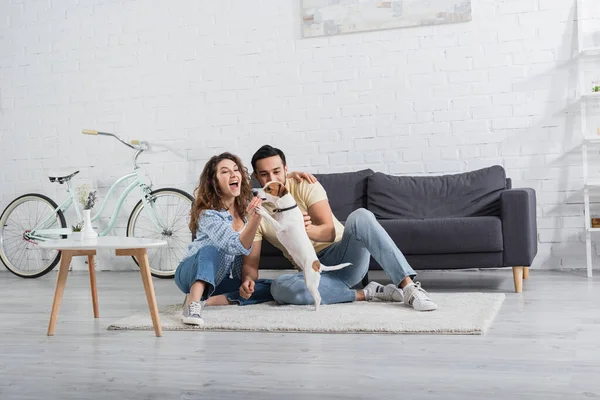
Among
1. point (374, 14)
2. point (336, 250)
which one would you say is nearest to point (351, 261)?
point (336, 250)

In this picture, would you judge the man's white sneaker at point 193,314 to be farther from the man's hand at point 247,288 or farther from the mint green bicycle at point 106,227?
the mint green bicycle at point 106,227

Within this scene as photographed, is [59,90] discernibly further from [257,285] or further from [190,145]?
[257,285]

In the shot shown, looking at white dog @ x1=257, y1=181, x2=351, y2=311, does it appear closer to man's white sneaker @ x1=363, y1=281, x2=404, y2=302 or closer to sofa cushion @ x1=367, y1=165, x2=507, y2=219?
man's white sneaker @ x1=363, y1=281, x2=404, y2=302

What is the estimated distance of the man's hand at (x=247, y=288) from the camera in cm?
322

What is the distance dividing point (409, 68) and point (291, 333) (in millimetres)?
2713

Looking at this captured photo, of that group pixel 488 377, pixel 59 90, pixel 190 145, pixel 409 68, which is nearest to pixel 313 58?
pixel 409 68

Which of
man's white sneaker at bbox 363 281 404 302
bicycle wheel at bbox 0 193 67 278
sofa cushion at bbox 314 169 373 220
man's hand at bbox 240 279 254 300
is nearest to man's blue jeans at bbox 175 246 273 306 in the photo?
man's hand at bbox 240 279 254 300

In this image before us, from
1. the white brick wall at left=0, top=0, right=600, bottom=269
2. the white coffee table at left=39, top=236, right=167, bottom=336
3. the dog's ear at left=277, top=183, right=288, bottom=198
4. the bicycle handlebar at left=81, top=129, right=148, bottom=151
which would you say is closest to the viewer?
the white coffee table at left=39, top=236, right=167, bottom=336

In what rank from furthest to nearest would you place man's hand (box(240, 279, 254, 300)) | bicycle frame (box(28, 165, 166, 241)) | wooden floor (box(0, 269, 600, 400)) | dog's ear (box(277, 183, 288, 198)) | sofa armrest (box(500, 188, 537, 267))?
bicycle frame (box(28, 165, 166, 241))
sofa armrest (box(500, 188, 537, 267))
man's hand (box(240, 279, 254, 300))
dog's ear (box(277, 183, 288, 198))
wooden floor (box(0, 269, 600, 400))

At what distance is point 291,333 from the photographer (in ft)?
8.91

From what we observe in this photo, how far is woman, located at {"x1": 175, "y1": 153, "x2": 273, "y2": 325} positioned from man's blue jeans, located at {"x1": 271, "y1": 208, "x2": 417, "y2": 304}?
0.18m

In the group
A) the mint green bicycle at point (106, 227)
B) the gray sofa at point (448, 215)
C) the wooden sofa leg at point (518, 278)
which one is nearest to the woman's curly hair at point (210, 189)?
the gray sofa at point (448, 215)

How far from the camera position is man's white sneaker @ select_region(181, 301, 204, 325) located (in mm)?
2850

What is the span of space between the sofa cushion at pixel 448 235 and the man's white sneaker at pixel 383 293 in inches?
19.7
